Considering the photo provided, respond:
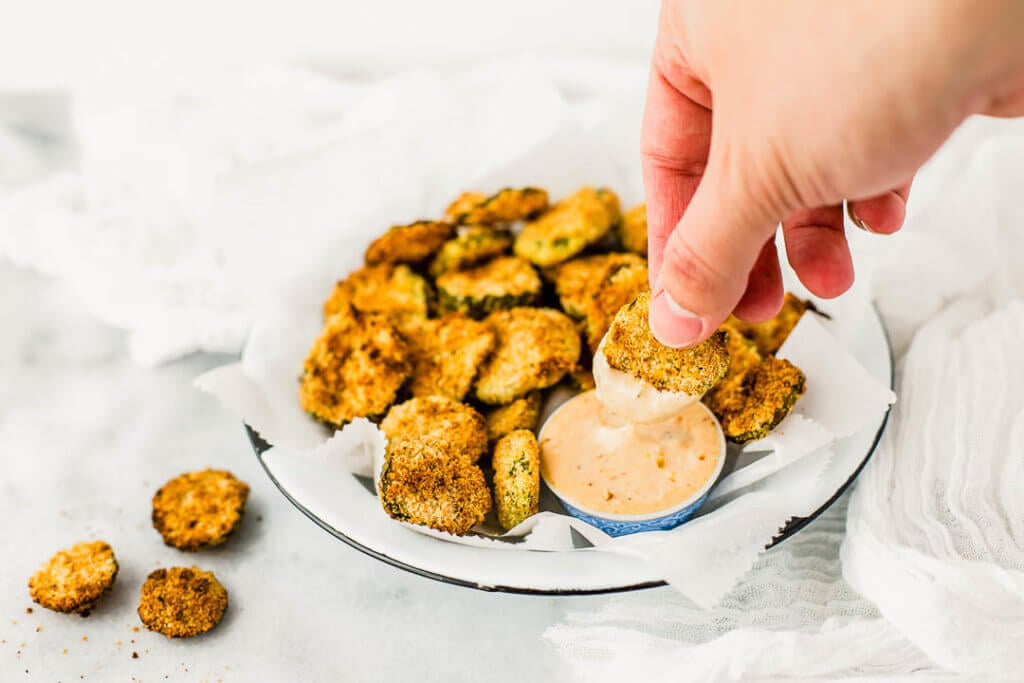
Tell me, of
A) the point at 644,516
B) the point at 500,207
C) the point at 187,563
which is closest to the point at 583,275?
the point at 500,207

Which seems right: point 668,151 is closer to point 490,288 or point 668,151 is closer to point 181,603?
point 490,288

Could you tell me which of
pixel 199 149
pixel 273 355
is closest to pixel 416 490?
pixel 273 355

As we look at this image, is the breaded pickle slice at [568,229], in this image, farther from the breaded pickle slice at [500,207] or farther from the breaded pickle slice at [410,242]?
the breaded pickle slice at [410,242]

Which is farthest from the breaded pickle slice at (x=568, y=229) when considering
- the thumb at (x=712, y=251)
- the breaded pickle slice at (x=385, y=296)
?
the thumb at (x=712, y=251)

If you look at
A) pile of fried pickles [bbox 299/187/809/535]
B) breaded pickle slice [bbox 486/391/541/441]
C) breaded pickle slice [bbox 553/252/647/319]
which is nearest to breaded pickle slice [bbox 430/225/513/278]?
pile of fried pickles [bbox 299/187/809/535]

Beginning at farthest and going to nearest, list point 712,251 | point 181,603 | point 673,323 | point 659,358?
point 181,603 < point 659,358 < point 673,323 < point 712,251

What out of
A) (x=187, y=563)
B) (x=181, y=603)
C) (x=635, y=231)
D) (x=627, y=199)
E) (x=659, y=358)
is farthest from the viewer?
(x=627, y=199)

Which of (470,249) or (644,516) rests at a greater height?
(470,249)
